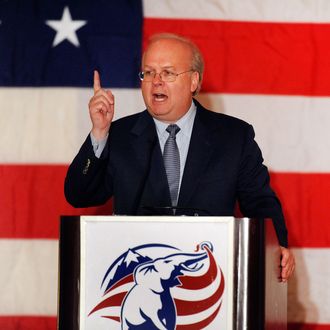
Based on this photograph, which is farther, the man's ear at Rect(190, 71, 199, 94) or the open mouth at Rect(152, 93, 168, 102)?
the man's ear at Rect(190, 71, 199, 94)

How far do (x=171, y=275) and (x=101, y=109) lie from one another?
1.88 ft

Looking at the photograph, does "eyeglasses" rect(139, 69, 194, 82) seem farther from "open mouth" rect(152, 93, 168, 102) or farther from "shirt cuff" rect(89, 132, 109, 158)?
"shirt cuff" rect(89, 132, 109, 158)

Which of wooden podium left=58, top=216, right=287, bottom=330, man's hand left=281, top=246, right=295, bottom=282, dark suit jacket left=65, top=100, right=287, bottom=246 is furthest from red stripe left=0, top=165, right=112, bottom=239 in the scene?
wooden podium left=58, top=216, right=287, bottom=330

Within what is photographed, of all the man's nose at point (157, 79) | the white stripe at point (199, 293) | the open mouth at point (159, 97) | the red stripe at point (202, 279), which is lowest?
the white stripe at point (199, 293)

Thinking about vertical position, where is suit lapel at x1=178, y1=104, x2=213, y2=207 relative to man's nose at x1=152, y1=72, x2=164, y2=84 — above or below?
below

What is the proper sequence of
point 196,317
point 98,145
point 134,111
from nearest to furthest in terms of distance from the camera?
point 196,317, point 98,145, point 134,111

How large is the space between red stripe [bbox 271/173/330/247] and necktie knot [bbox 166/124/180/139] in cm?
90

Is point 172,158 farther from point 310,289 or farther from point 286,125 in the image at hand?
point 310,289

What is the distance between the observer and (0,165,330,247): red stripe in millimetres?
3473

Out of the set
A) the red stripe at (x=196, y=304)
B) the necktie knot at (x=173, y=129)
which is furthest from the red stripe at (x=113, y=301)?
the necktie knot at (x=173, y=129)

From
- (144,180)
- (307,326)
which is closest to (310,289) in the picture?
(307,326)

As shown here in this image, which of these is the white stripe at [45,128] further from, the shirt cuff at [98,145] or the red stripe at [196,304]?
the red stripe at [196,304]

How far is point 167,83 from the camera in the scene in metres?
2.62

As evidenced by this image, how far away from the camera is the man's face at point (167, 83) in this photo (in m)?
2.60
